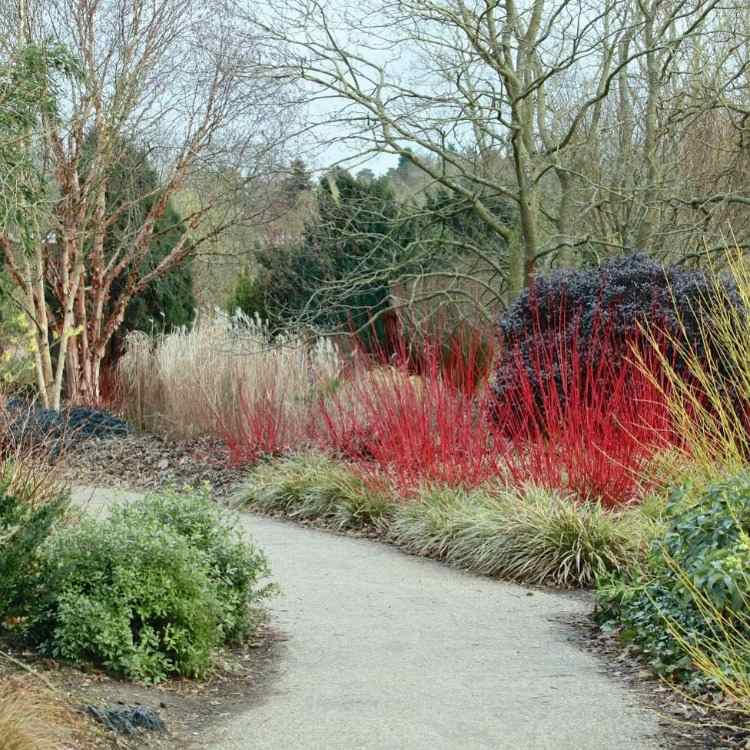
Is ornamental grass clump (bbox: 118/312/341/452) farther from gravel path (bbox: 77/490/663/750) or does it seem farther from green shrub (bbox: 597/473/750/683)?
green shrub (bbox: 597/473/750/683)

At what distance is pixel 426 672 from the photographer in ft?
16.4

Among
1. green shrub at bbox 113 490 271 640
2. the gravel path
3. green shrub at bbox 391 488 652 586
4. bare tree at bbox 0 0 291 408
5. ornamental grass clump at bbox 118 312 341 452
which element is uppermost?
bare tree at bbox 0 0 291 408

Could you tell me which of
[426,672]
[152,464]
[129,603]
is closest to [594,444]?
[426,672]

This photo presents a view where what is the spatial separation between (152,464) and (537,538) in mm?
5974

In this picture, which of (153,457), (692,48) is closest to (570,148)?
(692,48)

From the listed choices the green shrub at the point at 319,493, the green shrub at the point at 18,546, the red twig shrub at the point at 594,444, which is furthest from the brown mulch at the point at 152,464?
the green shrub at the point at 18,546

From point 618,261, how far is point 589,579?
4.62m

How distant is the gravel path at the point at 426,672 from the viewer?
411cm

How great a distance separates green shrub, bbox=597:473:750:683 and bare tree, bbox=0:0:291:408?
8192 millimetres

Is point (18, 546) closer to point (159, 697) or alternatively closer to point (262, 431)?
point (159, 697)

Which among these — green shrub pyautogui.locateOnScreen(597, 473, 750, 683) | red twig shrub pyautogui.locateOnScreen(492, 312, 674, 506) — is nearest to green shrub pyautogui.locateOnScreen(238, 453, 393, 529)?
red twig shrub pyautogui.locateOnScreen(492, 312, 674, 506)

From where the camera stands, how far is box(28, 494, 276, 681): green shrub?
181 inches

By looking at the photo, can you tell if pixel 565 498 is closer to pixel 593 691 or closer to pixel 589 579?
pixel 589 579

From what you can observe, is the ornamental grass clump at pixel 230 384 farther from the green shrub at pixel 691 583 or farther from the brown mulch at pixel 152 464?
the green shrub at pixel 691 583
